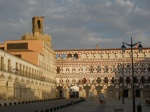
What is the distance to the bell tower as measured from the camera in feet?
344

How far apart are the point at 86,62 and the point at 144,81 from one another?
1949 centimetres

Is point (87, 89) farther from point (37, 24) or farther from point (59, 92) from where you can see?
point (37, 24)

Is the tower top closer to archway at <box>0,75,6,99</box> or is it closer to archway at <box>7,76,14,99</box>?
archway at <box>7,76,14,99</box>

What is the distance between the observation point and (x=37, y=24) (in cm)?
10562

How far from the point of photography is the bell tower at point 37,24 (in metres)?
105

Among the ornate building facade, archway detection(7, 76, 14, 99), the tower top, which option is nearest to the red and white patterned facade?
the ornate building facade

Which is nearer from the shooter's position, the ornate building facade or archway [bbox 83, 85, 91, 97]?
the ornate building facade

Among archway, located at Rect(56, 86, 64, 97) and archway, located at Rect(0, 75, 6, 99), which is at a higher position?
archway, located at Rect(0, 75, 6, 99)

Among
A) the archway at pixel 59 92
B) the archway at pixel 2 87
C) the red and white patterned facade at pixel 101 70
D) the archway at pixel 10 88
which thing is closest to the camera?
the archway at pixel 2 87

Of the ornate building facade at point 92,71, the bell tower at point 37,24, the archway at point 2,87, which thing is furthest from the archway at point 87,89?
the archway at point 2,87

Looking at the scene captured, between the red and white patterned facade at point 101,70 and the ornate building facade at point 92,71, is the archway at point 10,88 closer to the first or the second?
the ornate building facade at point 92,71

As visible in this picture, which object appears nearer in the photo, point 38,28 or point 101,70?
point 38,28

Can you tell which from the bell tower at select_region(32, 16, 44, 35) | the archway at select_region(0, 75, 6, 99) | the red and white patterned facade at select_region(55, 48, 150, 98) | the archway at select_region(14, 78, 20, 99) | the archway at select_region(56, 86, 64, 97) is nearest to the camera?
the archway at select_region(0, 75, 6, 99)

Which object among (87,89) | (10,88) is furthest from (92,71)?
(10,88)
